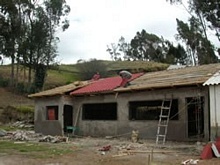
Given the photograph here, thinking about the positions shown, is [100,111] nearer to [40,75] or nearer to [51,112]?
[51,112]

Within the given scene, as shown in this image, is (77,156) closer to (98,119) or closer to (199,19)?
(98,119)

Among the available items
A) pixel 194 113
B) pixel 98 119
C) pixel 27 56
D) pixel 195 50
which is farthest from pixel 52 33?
pixel 194 113

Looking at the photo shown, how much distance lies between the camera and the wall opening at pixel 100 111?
24209mm

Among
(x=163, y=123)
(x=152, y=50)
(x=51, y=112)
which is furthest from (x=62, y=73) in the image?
(x=163, y=123)

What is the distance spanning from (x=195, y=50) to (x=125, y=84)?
34.3 metres

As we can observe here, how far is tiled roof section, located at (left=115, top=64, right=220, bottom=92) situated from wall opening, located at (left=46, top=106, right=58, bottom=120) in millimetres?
6607

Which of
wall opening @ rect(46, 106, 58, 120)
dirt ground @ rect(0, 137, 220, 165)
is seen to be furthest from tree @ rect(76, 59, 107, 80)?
dirt ground @ rect(0, 137, 220, 165)

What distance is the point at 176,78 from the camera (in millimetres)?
20594

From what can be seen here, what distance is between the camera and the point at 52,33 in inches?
2175

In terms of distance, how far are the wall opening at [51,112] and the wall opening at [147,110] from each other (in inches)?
253

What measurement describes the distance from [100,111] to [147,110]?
312cm

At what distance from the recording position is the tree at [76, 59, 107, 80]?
59.6 m

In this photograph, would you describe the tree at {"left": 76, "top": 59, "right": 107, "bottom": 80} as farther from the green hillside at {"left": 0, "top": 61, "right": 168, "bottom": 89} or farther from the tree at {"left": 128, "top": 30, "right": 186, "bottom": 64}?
the tree at {"left": 128, "top": 30, "right": 186, "bottom": 64}

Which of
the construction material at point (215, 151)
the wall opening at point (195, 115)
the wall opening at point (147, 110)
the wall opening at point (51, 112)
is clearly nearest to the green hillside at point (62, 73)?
the wall opening at point (51, 112)
